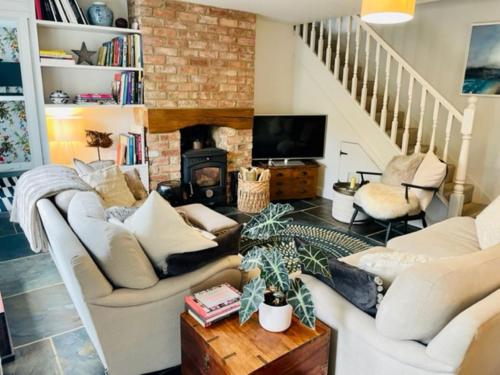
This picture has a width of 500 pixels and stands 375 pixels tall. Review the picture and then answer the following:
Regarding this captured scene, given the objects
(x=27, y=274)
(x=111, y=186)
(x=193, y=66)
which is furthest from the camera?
(x=193, y=66)

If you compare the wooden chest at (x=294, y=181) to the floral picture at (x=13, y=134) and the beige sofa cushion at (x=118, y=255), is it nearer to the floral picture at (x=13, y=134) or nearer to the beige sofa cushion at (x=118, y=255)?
the floral picture at (x=13, y=134)

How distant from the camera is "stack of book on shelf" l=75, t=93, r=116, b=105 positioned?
4.05 m

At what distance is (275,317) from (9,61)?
3697 mm

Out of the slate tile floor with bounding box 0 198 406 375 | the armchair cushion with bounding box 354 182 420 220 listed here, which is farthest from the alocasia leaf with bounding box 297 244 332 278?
the armchair cushion with bounding box 354 182 420 220

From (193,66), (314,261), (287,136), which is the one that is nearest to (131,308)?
(314,261)

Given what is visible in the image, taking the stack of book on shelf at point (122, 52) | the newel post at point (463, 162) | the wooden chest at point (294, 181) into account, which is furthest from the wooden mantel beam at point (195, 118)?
the newel post at point (463, 162)

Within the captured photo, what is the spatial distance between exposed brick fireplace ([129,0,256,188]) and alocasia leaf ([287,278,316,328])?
328 centimetres

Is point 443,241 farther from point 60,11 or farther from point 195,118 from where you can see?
point 60,11

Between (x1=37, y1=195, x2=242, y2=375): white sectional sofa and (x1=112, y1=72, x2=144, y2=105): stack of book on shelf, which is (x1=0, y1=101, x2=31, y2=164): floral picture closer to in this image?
(x1=112, y1=72, x2=144, y2=105): stack of book on shelf

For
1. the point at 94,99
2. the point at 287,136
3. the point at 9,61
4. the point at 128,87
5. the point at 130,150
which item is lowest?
the point at 130,150

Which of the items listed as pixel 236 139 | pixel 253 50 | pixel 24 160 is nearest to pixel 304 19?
pixel 253 50

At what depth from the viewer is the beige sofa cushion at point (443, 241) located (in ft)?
8.63

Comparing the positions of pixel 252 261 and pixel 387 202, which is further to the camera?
pixel 387 202

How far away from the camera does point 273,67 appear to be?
18.2ft
